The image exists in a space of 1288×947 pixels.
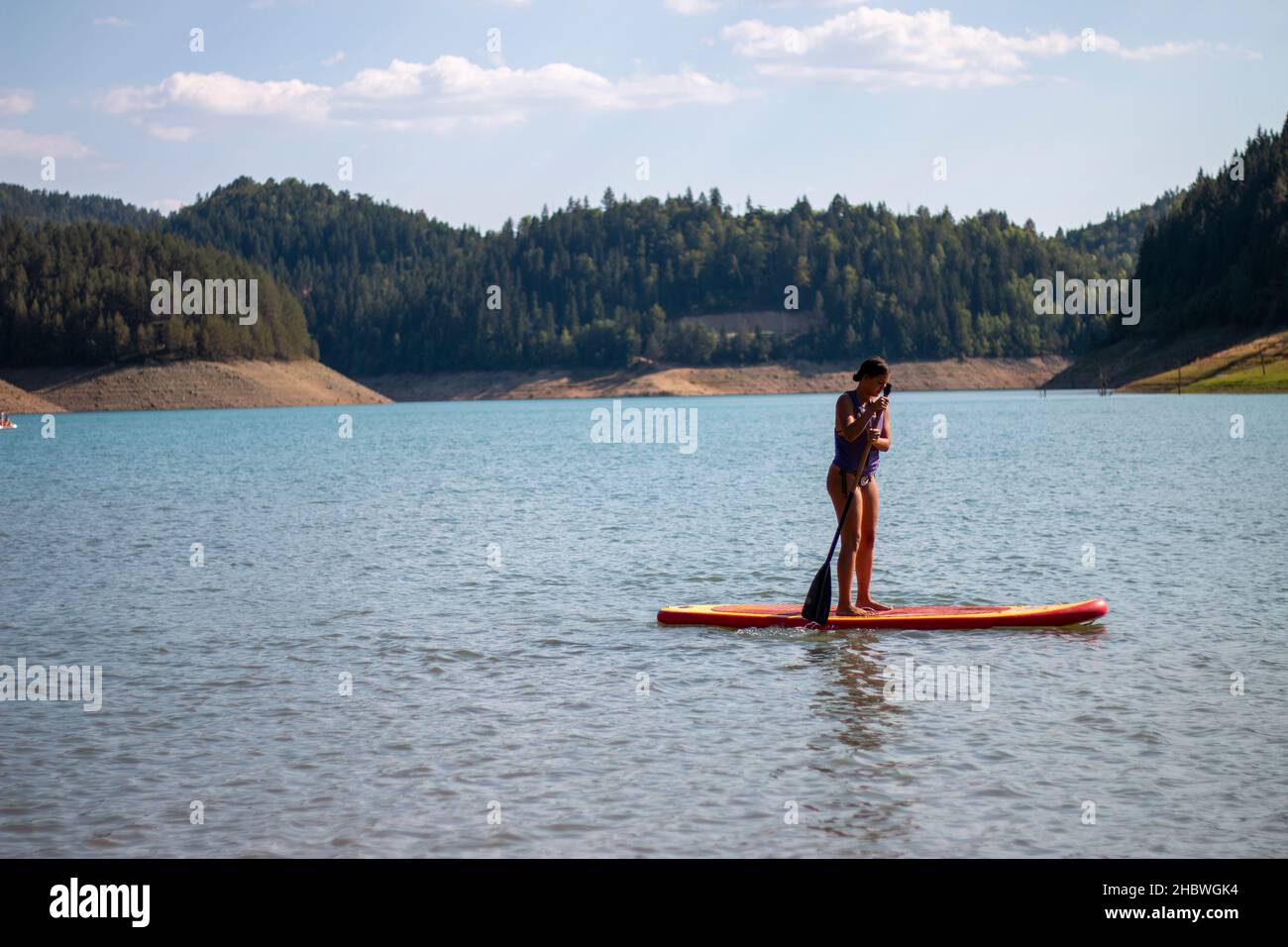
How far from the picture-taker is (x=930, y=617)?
61.8ft

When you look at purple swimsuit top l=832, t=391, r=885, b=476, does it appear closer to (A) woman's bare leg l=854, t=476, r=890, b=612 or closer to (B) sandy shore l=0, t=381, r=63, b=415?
(A) woman's bare leg l=854, t=476, r=890, b=612

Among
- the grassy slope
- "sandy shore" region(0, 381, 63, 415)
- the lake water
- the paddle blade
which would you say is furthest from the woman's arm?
"sandy shore" region(0, 381, 63, 415)

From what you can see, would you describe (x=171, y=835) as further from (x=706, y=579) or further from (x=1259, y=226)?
(x=1259, y=226)

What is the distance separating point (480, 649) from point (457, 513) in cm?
2290

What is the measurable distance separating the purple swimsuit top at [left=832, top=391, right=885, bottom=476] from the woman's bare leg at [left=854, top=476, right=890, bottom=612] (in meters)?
0.29

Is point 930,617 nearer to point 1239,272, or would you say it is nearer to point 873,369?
point 873,369

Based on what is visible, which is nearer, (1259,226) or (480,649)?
(480,649)

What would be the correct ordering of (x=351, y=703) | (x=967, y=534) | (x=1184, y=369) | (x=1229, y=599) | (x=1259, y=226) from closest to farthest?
(x=351, y=703), (x=1229, y=599), (x=967, y=534), (x=1184, y=369), (x=1259, y=226)

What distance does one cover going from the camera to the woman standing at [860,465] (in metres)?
18.0

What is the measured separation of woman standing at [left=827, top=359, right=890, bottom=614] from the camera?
1797cm

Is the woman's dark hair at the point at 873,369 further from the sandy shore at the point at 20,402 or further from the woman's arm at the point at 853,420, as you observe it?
the sandy shore at the point at 20,402

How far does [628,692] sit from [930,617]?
5316 millimetres

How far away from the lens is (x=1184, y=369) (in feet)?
532
